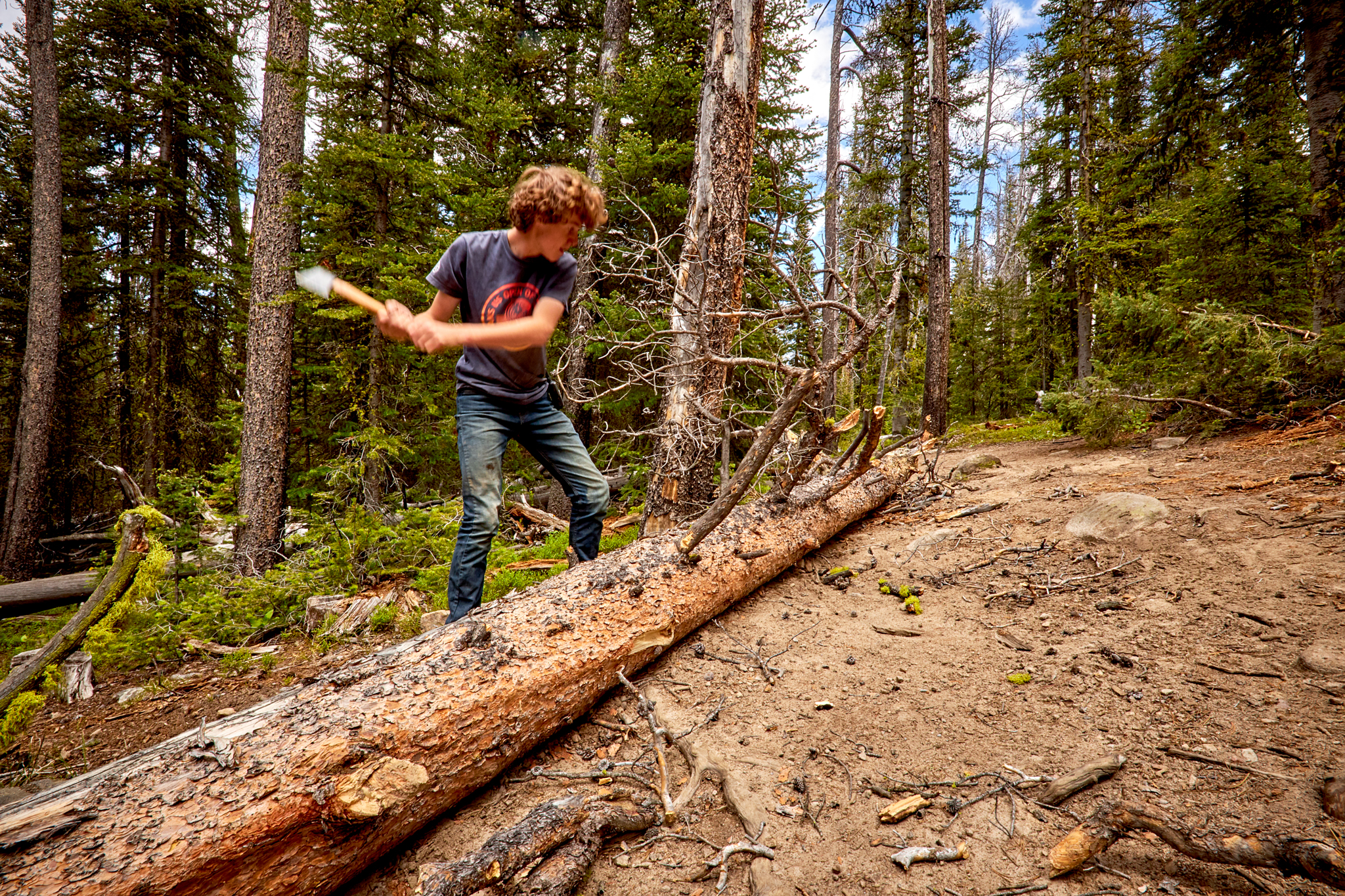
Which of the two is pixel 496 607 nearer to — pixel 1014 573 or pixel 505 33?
pixel 1014 573

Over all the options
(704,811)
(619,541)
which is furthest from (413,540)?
(704,811)

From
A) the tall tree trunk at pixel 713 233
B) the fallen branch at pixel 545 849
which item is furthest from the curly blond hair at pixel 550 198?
the fallen branch at pixel 545 849

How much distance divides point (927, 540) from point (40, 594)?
11189mm

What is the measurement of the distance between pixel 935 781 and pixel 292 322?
8.78 m

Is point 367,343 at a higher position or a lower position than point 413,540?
higher

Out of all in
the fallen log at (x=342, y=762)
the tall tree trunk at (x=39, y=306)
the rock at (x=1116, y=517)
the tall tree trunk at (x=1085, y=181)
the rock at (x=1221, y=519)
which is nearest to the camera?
the fallen log at (x=342, y=762)

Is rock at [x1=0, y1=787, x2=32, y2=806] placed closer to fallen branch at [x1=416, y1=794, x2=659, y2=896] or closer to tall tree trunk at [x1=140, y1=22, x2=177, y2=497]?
fallen branch at [x1=416, y1=794, x2=659, y2=896]

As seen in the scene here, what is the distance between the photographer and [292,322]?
714 centimetres

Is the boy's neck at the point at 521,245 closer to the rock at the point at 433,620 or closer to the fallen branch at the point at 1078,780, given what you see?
the rock at the point at 433,620

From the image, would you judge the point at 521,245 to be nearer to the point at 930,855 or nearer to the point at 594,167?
the point at 930,855

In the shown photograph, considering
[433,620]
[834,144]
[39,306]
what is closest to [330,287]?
[433,620]

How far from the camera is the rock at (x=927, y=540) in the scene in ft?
14.0

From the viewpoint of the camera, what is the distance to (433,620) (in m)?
3.97

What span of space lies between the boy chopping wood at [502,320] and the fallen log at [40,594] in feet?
24.8
